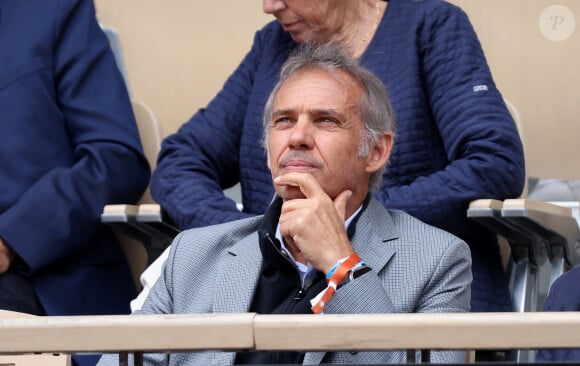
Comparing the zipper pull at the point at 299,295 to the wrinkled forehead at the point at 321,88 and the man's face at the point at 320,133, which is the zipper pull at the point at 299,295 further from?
the wrinkled forehead at the point at 321,88

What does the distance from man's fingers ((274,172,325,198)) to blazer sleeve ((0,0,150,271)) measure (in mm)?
1035

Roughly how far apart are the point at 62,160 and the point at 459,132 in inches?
46.4

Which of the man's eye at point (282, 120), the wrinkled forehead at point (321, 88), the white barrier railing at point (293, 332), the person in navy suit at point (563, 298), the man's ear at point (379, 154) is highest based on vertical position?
the white barrier railing at point (293, 332)

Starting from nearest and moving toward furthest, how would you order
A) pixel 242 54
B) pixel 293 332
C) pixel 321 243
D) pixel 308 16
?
pixel 293 332 → pixel 321 243 → pixel 308 16 → pixel 242 54

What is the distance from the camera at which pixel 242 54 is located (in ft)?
13.4

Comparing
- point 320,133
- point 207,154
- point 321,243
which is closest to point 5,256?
point 207,154

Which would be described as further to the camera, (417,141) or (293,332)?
(417,141)

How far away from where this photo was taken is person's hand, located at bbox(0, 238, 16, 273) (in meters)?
3.15

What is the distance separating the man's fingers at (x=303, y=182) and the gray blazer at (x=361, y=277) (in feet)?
0.47

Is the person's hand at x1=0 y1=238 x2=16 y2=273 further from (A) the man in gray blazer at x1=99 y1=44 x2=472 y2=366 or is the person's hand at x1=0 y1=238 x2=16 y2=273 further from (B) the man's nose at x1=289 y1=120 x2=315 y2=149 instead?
(B) the man's nose at x1=289 y1=120 x2=315 y2=149

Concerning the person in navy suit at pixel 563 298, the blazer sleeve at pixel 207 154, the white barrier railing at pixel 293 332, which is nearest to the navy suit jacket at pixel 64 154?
the blazer sleeve at pixel 207 154

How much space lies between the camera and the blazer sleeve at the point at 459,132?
2.96m

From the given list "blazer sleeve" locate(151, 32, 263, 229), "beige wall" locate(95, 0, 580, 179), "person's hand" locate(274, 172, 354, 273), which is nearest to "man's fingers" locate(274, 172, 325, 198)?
"person's hand" locate(274, 172, 354, 273)

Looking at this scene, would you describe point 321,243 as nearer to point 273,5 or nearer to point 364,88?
point 364,88
